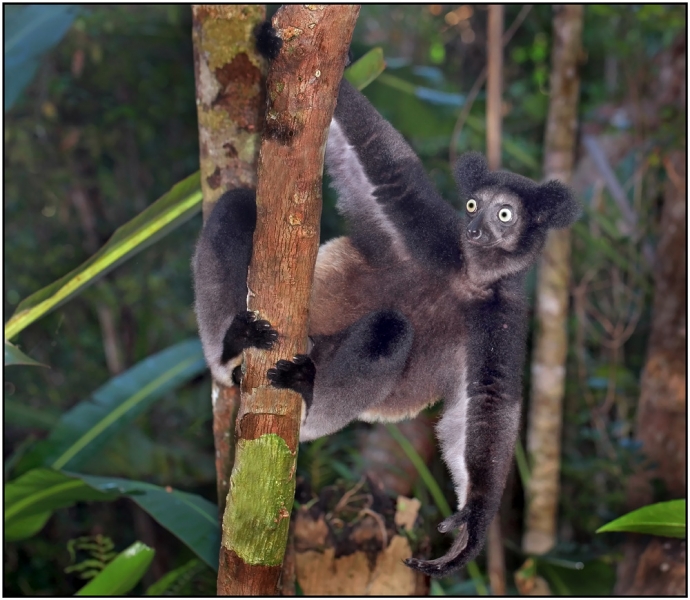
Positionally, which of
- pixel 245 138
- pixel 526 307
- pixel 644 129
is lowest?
pixel 526 307

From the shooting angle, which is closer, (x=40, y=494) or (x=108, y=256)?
(x=108, y=256)

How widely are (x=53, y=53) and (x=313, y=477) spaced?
4561 millimetres

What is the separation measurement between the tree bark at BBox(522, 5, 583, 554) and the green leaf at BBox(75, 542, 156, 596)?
9.48ft

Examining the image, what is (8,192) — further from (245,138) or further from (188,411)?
(245,138)

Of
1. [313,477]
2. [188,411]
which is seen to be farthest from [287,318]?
[188,411]

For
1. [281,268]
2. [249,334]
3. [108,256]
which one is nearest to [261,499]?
[249,334]

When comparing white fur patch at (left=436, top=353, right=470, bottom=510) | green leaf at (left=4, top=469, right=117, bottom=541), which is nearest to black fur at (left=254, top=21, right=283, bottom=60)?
white fur patch at (left=436, top=353, right=470, bottom=510)

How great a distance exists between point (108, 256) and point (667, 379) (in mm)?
4126

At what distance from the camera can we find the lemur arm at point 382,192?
116 inches

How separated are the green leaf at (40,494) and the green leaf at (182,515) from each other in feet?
0.25

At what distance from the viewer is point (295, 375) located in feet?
7.87

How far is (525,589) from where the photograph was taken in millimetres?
4602

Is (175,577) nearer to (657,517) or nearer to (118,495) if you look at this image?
(118,495)

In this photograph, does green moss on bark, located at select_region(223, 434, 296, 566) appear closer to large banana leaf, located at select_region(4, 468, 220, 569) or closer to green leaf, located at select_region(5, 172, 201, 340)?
large banana leaf, located at select_region(4, 468, 220, 569)
